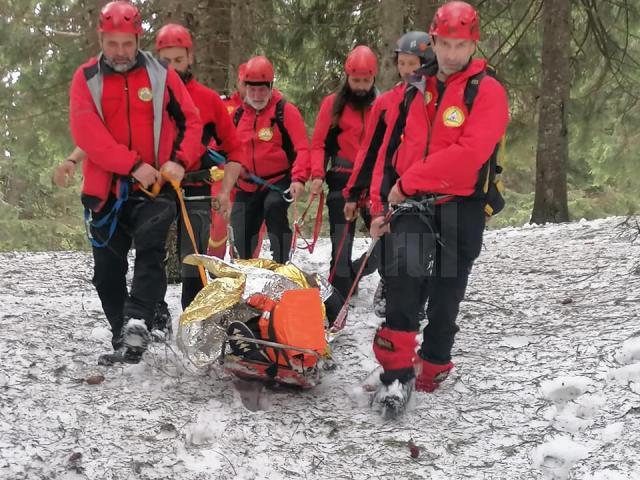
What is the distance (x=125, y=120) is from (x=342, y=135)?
224 cm

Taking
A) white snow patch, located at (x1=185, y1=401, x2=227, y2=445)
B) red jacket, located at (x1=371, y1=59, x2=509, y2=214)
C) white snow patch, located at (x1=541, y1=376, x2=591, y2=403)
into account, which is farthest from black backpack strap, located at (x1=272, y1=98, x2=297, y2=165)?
white snow patch, located at (x1=541, y1=376, x2=591, y2=403)

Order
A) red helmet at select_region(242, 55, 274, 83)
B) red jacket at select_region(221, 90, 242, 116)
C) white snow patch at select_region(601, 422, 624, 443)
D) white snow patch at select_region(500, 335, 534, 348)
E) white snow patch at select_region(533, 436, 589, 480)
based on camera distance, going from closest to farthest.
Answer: white snow patch at select_region(533, 436, 589, 480) → white snow patch at select_region(601, 422, 624, 443) → white snow patch at select_region(500, 335, 534, 348) → red helmet at select_region(242, 55, 274, 83) → red jacket at select_region(221, 90, 242, 116)

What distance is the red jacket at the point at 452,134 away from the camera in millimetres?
3844

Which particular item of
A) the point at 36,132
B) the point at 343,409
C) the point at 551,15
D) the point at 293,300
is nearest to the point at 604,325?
the point at 343,409

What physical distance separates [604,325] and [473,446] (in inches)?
70.5

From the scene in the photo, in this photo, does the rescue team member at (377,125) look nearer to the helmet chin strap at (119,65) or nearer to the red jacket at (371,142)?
the red jacket at (371,142)

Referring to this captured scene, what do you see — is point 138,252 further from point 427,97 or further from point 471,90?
point 471,90

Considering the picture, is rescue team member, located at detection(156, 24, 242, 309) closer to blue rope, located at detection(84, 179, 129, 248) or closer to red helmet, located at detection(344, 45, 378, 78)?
blue rope, located at detection(84, 179, 129, 248)

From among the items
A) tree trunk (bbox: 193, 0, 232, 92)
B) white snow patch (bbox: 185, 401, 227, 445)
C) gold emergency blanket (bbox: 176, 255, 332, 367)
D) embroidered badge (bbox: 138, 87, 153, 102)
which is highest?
tree trunk (bbox: 193, 0, 232, 92)

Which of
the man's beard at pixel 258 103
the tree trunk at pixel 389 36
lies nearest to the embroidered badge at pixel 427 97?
the man's beard at pixel 258 103

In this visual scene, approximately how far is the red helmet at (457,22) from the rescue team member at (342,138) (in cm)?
188

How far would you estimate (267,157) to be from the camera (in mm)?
6215

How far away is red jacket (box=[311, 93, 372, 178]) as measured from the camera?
5.93m

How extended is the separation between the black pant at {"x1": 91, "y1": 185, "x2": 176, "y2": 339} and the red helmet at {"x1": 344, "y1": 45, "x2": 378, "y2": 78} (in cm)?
208
